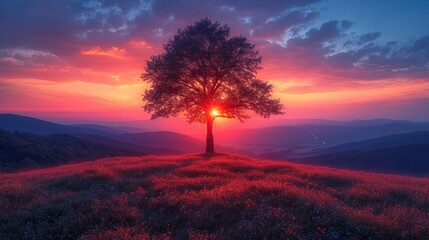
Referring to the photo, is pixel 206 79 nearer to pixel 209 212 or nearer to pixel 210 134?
pixel 210 134

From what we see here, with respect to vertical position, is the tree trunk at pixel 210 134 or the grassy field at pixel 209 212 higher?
the tree trunk at pixel 210 134

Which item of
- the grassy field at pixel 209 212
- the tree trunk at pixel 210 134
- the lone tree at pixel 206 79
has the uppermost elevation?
the lone tree at pixel 206 79

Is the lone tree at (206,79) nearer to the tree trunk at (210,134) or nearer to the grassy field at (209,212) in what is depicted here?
the tree trunk at (210,134)

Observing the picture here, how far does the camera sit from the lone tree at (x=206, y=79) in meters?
30.8

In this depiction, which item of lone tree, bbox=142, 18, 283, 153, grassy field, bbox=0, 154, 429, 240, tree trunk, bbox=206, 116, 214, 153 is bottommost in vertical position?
grassy field, bbox=0, 154, 429, 240

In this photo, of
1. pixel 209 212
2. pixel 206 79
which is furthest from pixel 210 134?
pixel 209 212

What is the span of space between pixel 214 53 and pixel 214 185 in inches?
711

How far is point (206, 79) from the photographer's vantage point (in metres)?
32.9

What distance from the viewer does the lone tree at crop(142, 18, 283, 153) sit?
30.8 meters

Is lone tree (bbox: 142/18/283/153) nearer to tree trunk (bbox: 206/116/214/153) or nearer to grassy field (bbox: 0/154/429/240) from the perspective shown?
tree trunk (bbox: 206/116/214/153)

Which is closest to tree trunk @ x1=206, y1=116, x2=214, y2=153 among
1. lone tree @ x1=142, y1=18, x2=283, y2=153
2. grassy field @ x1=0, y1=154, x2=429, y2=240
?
lone tree @ x1=142, y1=18, x2=283, y2=153

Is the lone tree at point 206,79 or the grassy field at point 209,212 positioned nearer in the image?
the grassy field at point 209,212

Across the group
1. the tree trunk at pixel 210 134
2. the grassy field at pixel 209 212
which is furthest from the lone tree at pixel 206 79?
the grassy field at pixel 209 212

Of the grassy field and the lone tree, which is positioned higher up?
the lone tree
